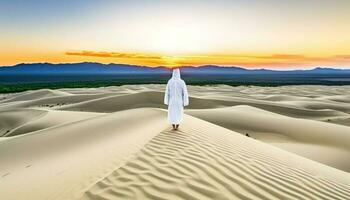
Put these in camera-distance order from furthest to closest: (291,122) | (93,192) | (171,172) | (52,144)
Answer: (291,122), (52,144), (171,172), (93,192)

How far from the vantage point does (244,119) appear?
16.8 meters

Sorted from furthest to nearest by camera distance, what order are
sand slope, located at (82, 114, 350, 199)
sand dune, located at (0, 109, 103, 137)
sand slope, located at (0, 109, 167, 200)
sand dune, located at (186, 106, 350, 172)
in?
sand dune, located at (0, 109, 103, 137)
sand dune, located at (186, 106, 350, 172)
sand slope, located at (0, 109, 167, 200)
sand slope, located at (82, 114, 350, 199)

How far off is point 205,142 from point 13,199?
3.62 m

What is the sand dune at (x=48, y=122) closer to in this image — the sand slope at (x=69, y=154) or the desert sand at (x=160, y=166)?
the sand slope at (x=69, y=154)

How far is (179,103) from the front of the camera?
8898mm

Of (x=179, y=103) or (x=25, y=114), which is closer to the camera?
(x=179, y=103)

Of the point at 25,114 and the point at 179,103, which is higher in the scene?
the point at 179,103

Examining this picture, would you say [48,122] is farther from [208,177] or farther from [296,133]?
[208,177]

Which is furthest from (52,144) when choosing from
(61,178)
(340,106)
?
(340,106)

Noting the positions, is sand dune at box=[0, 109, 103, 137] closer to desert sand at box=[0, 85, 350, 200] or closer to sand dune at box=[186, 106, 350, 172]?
desert sand at box=[0, 85, 350, 200]

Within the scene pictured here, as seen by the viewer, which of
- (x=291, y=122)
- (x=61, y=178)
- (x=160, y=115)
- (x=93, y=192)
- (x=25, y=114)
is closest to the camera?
(x=93, y=192)

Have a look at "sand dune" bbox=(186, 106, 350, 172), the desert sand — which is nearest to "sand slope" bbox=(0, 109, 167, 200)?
the desert sand

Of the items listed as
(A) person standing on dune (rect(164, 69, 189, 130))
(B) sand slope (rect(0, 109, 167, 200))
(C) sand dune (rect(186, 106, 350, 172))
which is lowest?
(C) sand dune (rect(186, 106, 350, 172))

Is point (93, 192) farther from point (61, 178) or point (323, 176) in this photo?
point (323, 176)
